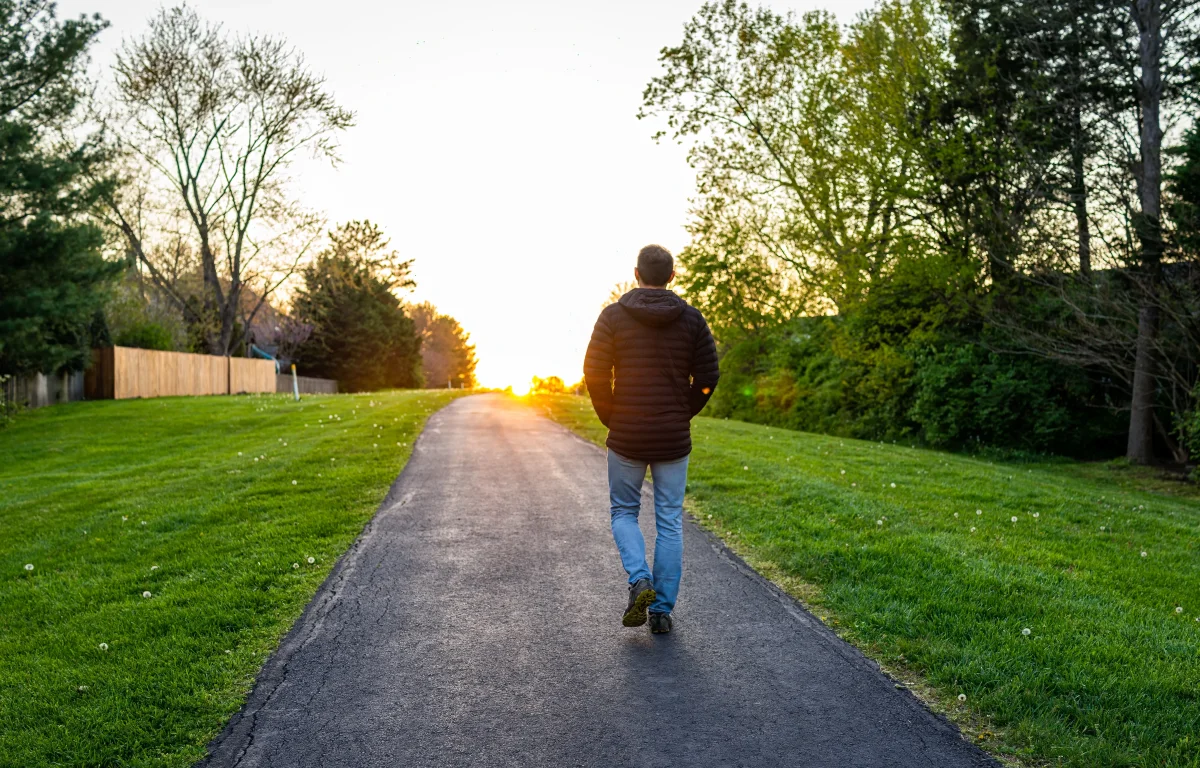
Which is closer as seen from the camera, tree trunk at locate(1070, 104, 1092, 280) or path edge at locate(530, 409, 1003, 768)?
path edge at locate(530, 409, 1003, 768)

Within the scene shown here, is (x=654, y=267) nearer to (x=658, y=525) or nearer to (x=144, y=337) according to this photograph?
(x=658, y=525)

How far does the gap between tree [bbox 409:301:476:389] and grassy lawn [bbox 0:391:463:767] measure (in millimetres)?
70083

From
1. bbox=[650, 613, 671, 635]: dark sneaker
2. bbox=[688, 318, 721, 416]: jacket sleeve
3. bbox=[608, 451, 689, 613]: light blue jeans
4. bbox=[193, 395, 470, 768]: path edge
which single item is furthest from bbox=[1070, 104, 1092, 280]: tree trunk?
bbox=[193, 395, 470, 768]: path edge

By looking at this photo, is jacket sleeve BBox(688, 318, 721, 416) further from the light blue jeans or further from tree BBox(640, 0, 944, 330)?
tree BBox(640, 0, 944, 330)

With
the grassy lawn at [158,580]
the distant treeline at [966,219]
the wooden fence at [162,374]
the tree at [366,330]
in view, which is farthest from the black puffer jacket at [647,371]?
the tree at [366,330]

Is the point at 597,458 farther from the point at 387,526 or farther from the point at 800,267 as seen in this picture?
the point at 800,267

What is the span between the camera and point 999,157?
1941cm

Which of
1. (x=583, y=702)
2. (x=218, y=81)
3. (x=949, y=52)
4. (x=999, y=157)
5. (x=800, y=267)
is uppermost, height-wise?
(x=218, y=81)

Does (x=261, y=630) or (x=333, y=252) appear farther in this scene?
(x=333, y=252)

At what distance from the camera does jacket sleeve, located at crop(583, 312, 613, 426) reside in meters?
5.04

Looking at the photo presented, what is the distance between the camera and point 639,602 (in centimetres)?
491

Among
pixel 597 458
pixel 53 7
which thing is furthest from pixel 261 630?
pixel 53 7

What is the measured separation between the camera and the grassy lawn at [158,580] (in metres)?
3.88

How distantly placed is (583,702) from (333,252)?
1602 inches
